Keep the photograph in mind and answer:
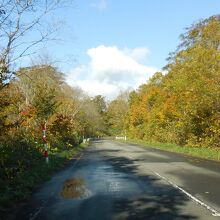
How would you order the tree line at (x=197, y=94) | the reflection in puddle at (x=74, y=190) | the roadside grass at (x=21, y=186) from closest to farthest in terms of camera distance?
1. the roadside grass at (x=21, y=186)
2. the reflection in puddle at (x=74, y=190)
3. the tree line at (x=197, y=94)

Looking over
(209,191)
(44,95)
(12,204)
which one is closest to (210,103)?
(44,95)

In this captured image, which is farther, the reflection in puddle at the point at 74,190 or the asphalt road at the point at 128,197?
the reflection in puddle at the point at 74,190

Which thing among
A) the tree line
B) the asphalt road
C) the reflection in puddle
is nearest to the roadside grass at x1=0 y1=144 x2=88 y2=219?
the asphalt road

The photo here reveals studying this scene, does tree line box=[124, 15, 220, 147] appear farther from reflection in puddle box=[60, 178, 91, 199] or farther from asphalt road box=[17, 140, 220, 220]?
reflection in puddle box=[60, 178, 91, 199]

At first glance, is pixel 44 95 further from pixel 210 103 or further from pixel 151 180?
pixel 151 180

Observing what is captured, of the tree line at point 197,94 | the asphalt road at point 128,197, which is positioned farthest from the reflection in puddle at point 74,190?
the tree line at point 197,94

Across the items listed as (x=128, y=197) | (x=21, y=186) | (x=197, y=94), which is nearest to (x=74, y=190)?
(x=21, y=186)

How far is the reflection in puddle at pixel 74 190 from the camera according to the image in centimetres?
1257

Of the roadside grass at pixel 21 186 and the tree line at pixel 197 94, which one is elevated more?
the tree line at pixel 197 94

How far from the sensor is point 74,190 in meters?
13.9

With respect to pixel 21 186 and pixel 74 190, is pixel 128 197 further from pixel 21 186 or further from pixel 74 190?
pixel 21 186

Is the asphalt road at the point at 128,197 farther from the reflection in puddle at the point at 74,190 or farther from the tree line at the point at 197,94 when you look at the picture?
the tree line at the point at 197,94

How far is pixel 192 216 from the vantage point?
30.0 ft

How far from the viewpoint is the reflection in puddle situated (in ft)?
41.2
